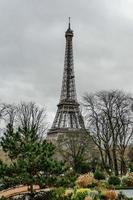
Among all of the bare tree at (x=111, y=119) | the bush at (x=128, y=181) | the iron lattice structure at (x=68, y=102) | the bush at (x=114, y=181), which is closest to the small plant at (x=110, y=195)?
the bush at (x=114, y=181)

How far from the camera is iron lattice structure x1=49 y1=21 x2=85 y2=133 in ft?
308

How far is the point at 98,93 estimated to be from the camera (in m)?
62.4

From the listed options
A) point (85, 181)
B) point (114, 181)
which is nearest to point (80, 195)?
point (85, 181)

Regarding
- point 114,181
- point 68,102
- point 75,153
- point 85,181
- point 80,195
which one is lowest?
point 80,195

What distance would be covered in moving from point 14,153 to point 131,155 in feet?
208

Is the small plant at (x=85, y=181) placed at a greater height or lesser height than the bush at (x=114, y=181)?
lesser

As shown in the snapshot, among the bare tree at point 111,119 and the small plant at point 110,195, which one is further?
the bare tree at point 111,119

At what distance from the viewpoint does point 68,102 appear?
9712 centimetres

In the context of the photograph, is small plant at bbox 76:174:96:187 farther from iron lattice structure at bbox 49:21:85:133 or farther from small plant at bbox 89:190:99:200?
iron lattice structure at bbox 49:21:85:133

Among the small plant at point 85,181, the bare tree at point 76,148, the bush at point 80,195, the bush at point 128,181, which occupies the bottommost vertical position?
the bush at point 80,195

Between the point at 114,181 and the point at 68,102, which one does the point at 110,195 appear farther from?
the point at 68,102

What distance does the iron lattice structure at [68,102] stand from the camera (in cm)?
9375

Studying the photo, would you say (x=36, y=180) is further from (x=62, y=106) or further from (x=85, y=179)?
(x=62, y=106)

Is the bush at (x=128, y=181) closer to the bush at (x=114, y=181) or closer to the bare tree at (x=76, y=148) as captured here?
the bush at (x=114, y=181)
